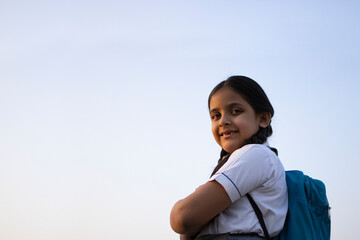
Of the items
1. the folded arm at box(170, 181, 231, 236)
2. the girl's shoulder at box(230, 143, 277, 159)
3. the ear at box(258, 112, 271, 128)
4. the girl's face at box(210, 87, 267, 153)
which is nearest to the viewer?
the folded arm at box(170, 181, 231, 236)

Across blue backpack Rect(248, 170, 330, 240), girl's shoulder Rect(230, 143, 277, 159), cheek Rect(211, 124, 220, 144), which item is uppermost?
cheek Rect(211, 124, 220, 144)

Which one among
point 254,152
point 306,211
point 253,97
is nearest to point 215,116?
point 253,97

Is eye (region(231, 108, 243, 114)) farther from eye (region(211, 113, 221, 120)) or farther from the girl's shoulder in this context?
the girl's shoulder

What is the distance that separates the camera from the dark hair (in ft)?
10.7

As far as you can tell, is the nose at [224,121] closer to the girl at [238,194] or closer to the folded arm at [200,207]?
the girl at [238,194]

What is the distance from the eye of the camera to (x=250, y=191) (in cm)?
282

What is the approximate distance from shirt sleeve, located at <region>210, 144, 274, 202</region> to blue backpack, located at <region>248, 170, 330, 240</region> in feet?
0.43

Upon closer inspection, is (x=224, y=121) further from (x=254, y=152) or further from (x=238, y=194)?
(x=238, y=194)

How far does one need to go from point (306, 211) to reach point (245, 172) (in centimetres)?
59

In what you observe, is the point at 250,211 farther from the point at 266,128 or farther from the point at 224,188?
the point at 266,128

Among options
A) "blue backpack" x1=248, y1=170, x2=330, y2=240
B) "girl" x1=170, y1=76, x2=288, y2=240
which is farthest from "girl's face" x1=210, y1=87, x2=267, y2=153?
"blue backpack" x1=248, y1=170, x2=330, y2=240

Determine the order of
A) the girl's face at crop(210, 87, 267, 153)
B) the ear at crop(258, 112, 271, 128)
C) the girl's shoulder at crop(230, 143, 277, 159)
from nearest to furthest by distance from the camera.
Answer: the girl's shoulder at crop(230, 143, 277, 159) < the girl's face at crop(210, 87, 267, 153) < the ear at crop(258, 112, 271, 128)

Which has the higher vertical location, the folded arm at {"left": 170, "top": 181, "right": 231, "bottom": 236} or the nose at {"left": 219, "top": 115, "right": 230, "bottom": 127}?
the nose at {"left": 219, "top": 115, "right": 230, "bottom": 127}

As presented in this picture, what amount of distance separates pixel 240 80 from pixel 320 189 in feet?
3.39
